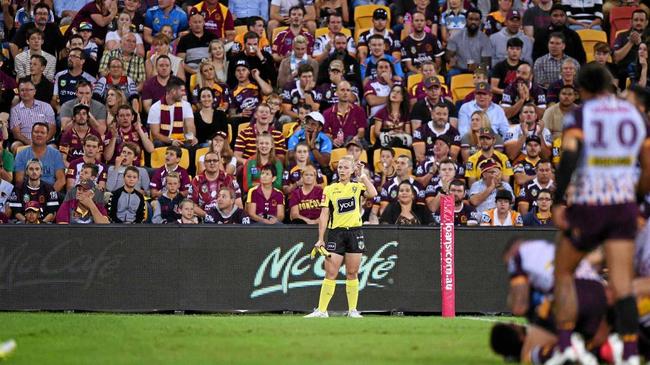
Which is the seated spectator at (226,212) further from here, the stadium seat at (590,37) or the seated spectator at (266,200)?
the stadium seat at (590,37)

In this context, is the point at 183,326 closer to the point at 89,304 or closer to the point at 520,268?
the point at 89,304

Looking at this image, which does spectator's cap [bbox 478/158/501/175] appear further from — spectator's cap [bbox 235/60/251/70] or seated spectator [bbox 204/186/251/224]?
spectator's cap [bbox 235/60/251/70]

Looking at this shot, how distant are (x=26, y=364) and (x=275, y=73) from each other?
13.0 m

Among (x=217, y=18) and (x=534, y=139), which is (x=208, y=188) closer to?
(x=217, y=18)

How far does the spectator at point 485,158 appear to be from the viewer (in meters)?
20.0


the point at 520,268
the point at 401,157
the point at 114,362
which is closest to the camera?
the point at 520,268

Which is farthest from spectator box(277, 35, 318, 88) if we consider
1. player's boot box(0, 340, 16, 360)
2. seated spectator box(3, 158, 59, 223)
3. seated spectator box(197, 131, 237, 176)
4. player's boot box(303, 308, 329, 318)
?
player's boot box(0, 340, 16, 360)

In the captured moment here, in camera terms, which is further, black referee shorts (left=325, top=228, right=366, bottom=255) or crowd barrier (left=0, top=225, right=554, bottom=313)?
crowd barrier (left=0, top=225, right=554, bottom=313)

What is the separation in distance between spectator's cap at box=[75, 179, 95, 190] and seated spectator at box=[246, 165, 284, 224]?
248 cm

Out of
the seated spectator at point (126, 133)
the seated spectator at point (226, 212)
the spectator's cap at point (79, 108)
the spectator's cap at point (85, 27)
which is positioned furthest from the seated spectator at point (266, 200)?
the spectator's cap at point (85, 27)

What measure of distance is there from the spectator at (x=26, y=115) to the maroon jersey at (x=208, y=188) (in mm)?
3282

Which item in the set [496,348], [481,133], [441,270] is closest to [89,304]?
[441,270]

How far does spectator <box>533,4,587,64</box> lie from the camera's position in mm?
23062

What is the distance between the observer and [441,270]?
1770 cm
